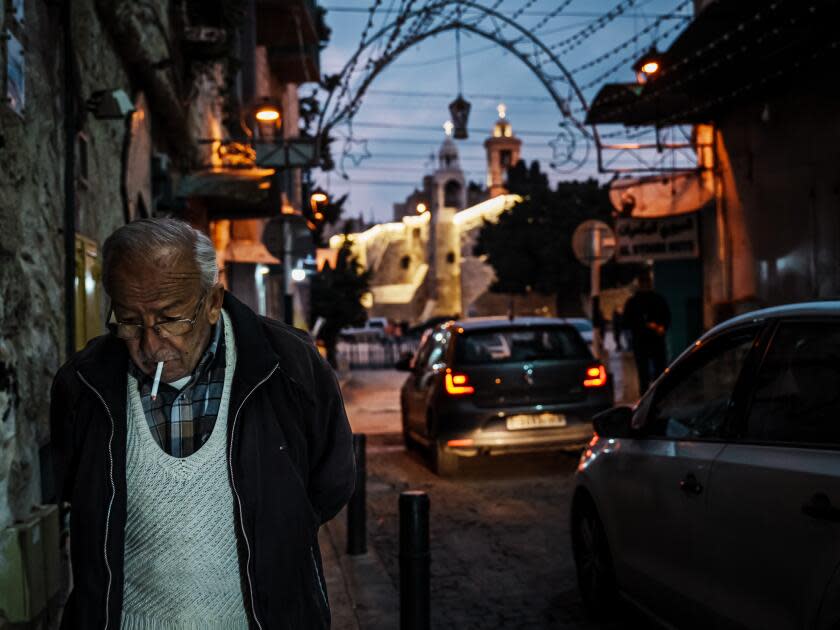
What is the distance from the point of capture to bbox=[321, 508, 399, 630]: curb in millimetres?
5395

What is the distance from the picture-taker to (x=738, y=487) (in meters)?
3.60

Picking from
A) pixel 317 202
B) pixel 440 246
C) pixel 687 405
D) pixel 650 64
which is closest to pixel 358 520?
pixel 687 405

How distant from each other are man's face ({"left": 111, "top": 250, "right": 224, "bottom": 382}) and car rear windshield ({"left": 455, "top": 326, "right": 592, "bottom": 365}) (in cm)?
765

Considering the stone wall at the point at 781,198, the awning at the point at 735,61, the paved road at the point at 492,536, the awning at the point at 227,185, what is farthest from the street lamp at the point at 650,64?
the paved road at the point at 492,536

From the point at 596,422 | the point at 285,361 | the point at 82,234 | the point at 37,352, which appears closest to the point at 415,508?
the point at 596,422

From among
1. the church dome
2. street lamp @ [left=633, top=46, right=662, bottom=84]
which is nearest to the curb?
street lamp @ [left=633, top=46, right=662, bottom=84]

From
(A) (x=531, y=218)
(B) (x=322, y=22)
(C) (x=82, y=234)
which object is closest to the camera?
(C) (x=82, y=234)

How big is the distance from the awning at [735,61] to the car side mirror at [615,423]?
20.5ft

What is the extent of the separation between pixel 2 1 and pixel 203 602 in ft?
10.0

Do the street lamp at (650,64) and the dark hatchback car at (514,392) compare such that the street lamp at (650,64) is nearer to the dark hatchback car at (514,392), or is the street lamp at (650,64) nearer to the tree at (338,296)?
the dark hatchback car at (514,392)

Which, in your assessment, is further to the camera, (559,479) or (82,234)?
(559,479)

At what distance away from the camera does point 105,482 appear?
245 cm

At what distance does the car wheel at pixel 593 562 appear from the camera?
202 inches

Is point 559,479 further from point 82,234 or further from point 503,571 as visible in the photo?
point 82,234
